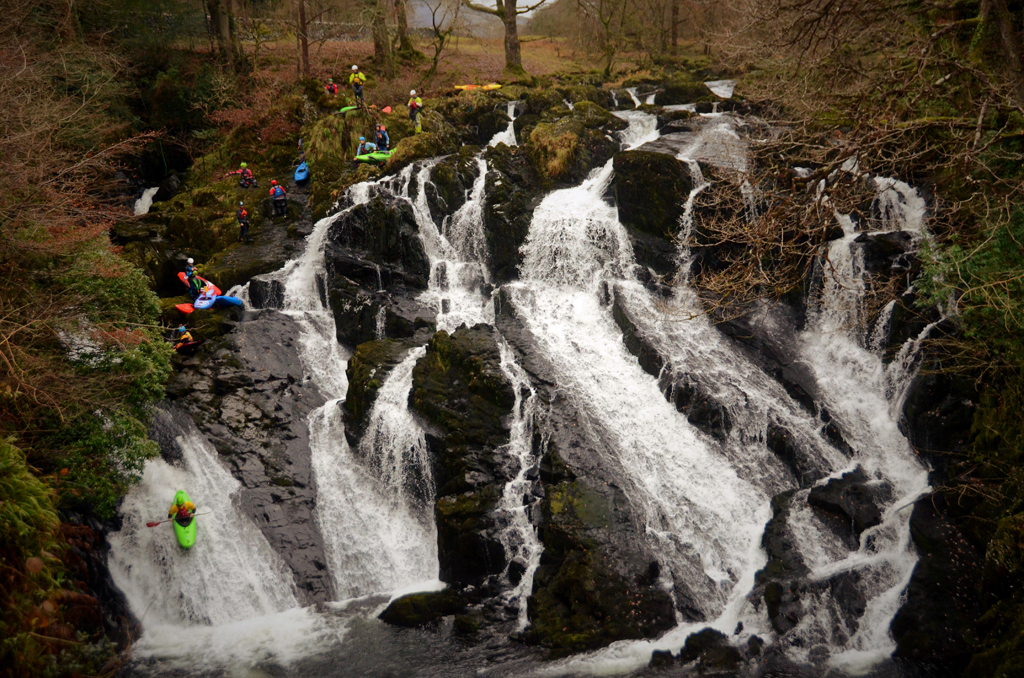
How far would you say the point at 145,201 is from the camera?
19.7 meters

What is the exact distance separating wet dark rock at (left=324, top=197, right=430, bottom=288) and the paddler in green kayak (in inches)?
278

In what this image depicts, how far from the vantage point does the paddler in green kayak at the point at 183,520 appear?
30.2ft

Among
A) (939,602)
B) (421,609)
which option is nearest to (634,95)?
(939,602)

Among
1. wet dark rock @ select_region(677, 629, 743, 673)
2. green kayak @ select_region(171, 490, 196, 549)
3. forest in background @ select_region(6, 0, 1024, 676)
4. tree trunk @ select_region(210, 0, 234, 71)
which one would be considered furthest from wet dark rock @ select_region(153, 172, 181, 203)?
wet dark rock @ select_region(677, 629, 743, 673)

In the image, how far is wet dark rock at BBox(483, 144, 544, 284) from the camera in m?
15.2

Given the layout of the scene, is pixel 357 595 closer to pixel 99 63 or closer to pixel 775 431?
pixel 775 431

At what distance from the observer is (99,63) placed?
671 inches

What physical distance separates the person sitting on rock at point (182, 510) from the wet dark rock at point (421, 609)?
3.69 m

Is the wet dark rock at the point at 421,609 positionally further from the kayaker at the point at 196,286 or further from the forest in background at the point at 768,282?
the kayaker at the point at 196,286

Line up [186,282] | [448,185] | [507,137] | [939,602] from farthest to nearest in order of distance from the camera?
[507,137] < [448,185] < [186,282] < [939,602]

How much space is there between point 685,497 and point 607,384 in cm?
288

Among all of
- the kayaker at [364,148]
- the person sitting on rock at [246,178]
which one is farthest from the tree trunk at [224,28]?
the kayaker at [364,148]

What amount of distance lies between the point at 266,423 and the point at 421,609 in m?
5.11

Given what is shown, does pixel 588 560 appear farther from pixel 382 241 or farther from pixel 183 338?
pixel 382 241
